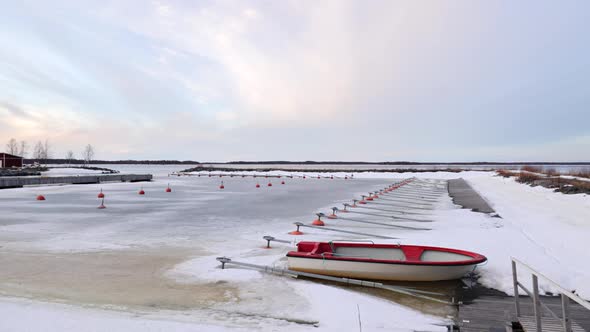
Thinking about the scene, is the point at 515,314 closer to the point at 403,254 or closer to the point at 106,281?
the point at 403,254

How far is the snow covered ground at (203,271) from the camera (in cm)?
565

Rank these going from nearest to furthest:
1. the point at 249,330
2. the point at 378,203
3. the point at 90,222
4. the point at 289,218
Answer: the point at 249,330 → the point at 90,222 → the point at 289,218 → the point at 378,203

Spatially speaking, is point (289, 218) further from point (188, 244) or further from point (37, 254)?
point (37, 254)

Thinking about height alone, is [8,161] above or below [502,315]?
above

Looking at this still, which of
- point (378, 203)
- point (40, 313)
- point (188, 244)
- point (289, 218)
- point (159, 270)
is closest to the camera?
point (40, 313)

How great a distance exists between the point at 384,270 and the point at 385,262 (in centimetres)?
17

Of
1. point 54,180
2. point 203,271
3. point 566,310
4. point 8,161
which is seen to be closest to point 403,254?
point 203,271

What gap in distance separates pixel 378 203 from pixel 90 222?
1444 centimetres

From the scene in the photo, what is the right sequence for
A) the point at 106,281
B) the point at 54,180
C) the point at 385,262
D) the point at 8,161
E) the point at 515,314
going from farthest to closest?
the point at 8,161
the point at 54,180
the point at 106,281
the point at 385,262
the point at 515,314

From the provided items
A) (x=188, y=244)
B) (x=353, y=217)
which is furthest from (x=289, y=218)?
(x=188, y=244)

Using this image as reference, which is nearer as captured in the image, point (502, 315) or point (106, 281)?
point (502, 315)

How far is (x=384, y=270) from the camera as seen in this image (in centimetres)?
731

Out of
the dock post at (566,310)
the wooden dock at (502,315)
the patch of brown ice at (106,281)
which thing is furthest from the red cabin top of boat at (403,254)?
the dock post at (566,310)

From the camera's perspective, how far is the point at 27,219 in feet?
50.2
